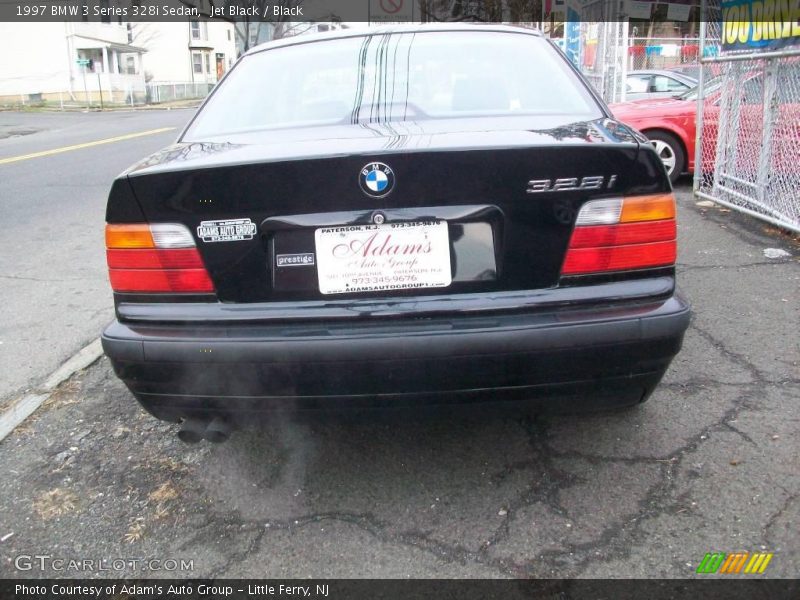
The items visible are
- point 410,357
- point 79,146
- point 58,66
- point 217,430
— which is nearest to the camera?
point 410,357

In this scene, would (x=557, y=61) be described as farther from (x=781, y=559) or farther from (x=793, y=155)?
(x=793, y=155)

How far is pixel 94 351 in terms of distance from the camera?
394cm

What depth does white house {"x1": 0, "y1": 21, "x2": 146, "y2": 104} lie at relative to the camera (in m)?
38.8

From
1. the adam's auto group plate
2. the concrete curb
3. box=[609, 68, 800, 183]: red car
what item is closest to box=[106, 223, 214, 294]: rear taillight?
the adam's auto group plate

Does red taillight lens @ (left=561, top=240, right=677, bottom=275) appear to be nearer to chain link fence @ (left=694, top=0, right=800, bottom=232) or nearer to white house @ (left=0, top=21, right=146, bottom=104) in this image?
chain link fence @ (left=694, top=0, right=800, bottom=232)

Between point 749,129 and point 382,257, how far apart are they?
5.54 m

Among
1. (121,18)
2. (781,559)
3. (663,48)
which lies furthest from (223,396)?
(121,18)

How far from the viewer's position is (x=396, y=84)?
9.69 ft

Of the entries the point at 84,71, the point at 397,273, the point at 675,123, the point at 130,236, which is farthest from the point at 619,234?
the point at 84,71

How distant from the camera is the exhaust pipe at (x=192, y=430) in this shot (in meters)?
2.36

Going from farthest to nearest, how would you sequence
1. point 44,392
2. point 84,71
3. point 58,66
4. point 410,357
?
1. point 58,66
2. point 84,71
3. point 44,392
4. point 410,357

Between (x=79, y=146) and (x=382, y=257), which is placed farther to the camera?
(x=79, y=146)

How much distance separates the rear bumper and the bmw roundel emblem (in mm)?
397

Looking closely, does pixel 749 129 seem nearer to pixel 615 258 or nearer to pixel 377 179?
pixel 615 258
